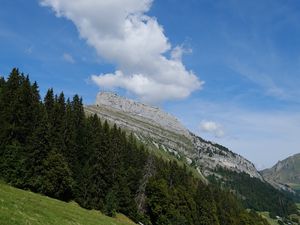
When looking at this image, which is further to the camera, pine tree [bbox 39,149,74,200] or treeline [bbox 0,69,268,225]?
treeline [bbox 0,69,268,225]

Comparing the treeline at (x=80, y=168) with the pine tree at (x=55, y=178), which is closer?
the pine tree at (x=55, y=178)

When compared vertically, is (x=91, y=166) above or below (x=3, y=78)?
below

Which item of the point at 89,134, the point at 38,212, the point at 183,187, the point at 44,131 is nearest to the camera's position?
the point at 38,212

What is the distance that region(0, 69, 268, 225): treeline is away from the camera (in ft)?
250

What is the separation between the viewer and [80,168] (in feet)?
301

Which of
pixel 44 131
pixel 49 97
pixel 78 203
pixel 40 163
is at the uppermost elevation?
pixel 49 97

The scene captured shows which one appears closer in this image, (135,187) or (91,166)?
(91,166)

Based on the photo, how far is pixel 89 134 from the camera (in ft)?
352

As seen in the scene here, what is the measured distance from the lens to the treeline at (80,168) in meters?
76.1

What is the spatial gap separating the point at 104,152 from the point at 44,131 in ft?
78.3

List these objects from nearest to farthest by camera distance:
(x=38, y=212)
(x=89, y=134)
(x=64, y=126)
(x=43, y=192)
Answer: (x=38, y=212), (x=43, y=192), (x=64, y=126), (x=89, y=134)

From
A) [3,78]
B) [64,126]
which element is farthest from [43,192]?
[3,78]

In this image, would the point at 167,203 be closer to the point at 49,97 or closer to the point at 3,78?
the point at 49,97

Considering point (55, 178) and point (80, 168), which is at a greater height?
point (80, 168)
